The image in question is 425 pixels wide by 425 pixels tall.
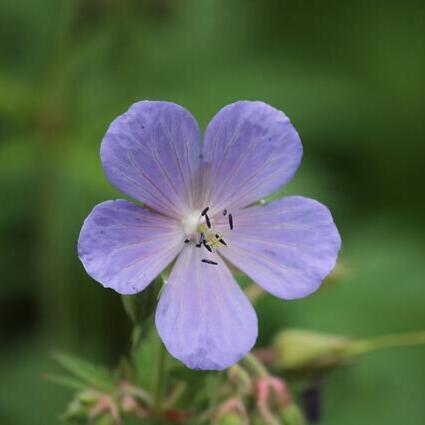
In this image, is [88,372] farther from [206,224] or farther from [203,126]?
[203,126]

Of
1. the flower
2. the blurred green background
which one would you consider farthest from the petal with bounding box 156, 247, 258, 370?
the blurred green background

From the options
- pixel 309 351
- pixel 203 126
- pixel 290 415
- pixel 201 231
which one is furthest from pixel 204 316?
pixel 203 126

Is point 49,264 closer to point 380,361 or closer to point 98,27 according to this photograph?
point 98,27

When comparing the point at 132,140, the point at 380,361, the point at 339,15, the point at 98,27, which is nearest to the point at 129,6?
the point at 98,27

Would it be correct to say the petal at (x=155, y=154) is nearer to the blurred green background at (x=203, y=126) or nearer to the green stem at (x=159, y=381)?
the green stem at (x=159, y=381)

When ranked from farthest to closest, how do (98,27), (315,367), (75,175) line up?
(98,27)
(75,175)
(315,367)

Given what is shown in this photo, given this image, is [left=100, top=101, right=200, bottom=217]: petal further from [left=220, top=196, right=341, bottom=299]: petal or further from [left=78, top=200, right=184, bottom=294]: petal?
[left=220, top=196, right=341, bottom=299]: petal

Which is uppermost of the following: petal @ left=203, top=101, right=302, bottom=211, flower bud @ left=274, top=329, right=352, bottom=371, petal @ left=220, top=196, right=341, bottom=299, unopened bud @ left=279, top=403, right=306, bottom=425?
petal @ left=203, top=101, right=302, bottom=211
